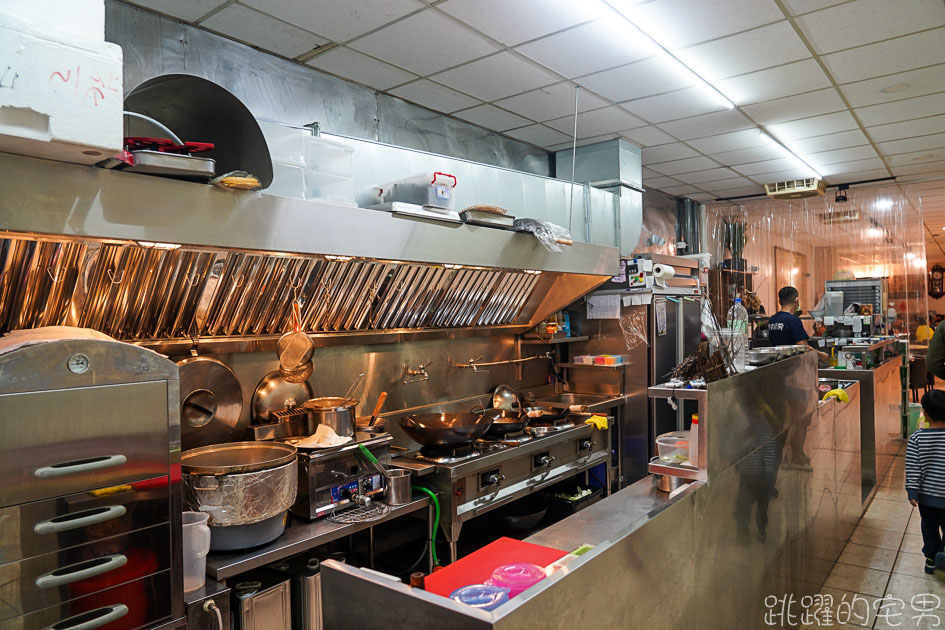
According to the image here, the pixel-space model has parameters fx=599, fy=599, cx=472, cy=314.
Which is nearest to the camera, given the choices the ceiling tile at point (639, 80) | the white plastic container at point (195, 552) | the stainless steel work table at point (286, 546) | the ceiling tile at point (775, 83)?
the white plastic container at point (195, 552)

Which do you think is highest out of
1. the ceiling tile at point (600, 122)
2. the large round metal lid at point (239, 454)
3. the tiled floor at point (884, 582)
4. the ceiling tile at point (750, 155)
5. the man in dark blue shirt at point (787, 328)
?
the ceiling tile at point (600, 122)

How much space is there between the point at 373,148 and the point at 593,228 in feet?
7.28

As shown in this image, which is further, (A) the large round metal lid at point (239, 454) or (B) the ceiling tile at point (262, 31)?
(B) the ceiling tile at point (262, 31)

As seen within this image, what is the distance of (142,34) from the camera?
265 cm

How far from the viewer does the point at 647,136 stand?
478 centimetres

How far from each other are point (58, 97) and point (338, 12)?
1440 mm

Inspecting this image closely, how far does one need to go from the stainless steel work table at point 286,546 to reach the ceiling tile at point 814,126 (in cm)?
404

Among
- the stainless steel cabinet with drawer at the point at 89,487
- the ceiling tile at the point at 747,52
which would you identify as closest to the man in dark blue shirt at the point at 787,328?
the ceiling tile at the point at 747,52

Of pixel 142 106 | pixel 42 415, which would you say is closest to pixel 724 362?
pixel 42 415

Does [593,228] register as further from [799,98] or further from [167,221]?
[167,221]

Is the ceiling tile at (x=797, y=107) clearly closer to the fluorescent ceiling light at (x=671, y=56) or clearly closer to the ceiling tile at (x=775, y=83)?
the ceiling tile at (x=775, y=83)

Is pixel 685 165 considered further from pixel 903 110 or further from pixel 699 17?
pixel 699 17

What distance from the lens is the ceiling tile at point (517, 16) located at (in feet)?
8.87

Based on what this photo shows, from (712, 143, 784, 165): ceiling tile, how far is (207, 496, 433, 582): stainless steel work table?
13.9ft
